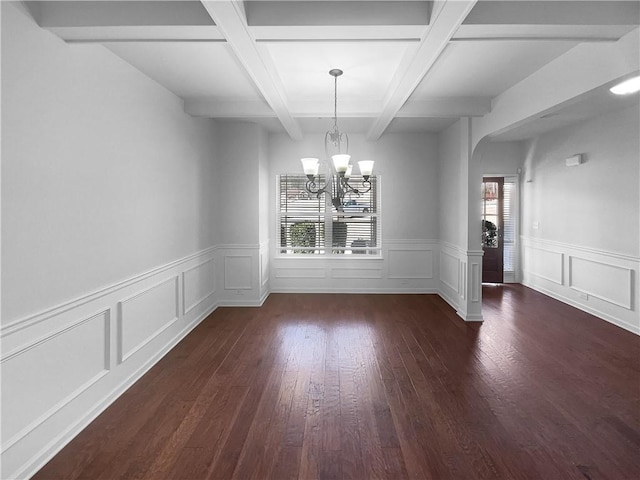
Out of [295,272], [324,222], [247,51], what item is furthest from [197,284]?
[247,51]

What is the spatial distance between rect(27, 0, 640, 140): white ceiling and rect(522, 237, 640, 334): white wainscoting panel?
1.99 m

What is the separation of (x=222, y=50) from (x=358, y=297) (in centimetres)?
432

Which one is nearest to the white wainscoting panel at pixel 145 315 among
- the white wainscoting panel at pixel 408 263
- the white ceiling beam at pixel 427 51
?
the white ceiling beam at pixel 427 51

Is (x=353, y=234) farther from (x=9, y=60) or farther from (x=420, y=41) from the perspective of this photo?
(x=9, y=60)

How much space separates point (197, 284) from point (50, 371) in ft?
8.50

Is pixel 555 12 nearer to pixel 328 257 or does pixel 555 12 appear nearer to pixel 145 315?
pixel 145 315

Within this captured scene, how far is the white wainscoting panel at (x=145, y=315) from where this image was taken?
3.14 m

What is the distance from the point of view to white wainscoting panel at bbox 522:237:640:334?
4660 mm

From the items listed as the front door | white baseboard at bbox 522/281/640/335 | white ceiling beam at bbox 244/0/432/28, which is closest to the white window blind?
the front door

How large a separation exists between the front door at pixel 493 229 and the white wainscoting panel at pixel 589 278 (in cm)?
53

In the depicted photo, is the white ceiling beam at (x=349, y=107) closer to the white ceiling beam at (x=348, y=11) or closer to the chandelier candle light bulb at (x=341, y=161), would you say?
the chandelier candle light bulb at (x=341, y=161)

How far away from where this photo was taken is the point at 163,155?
3889 mm

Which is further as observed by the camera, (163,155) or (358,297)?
(358,297)

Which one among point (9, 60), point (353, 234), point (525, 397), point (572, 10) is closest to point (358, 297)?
point (353, 234)
